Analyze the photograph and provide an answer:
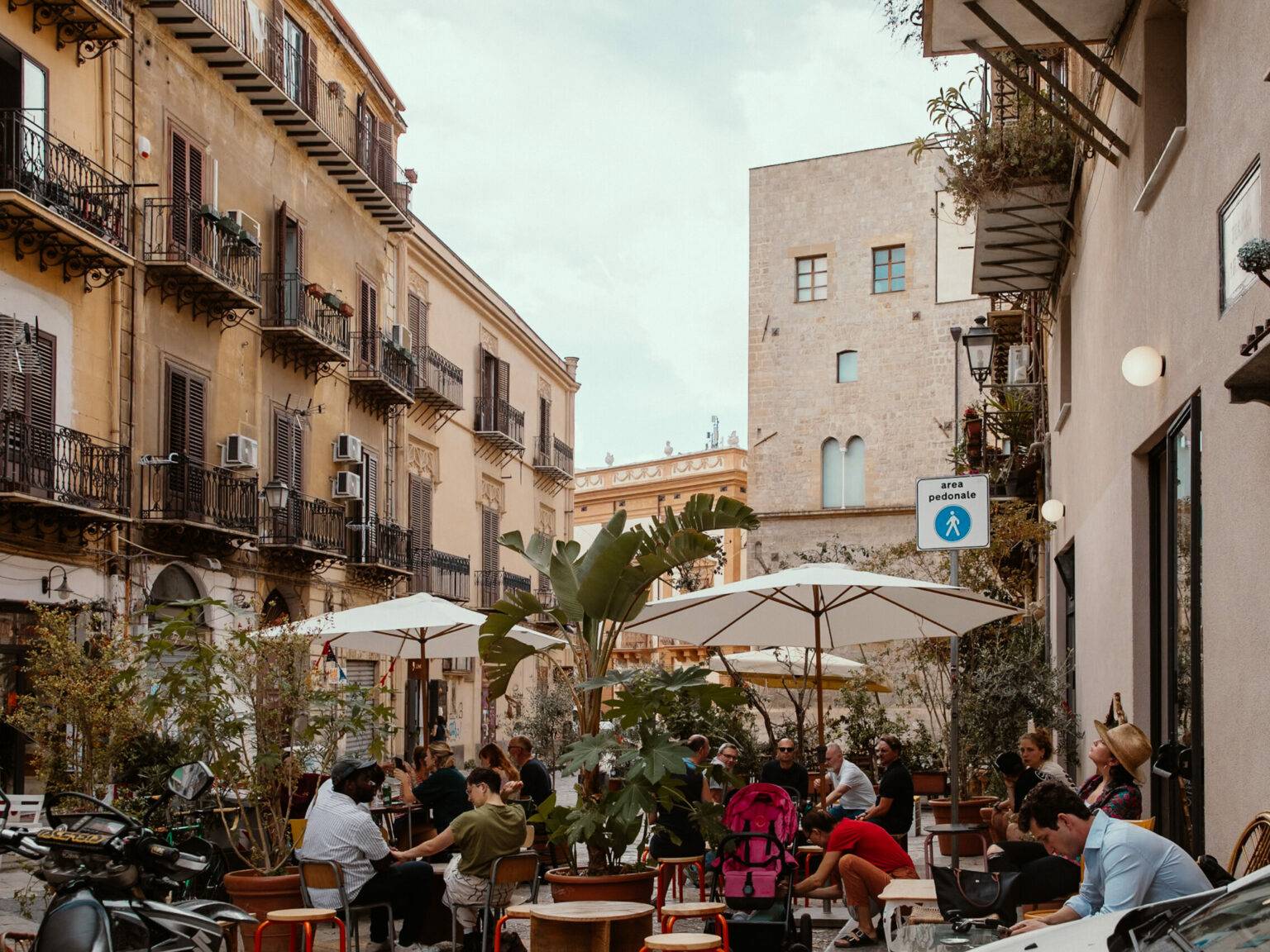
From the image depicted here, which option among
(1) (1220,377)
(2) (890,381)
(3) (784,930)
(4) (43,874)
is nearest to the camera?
(4) (43,874)

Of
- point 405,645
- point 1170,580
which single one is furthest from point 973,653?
point 1170,580

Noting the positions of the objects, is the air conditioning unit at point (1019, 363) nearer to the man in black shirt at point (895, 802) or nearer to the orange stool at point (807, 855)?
the man in black shirt at point (895, 802)

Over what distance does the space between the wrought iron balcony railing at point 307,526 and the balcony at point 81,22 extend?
850 cm

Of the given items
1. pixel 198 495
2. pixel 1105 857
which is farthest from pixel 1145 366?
pixel 198 495

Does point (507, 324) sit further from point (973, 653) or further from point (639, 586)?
point (639, 586)

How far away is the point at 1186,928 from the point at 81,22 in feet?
63.2

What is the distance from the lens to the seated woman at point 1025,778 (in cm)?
1093

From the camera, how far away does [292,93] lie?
27969 mm

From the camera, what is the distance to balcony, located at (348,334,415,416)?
3133cm

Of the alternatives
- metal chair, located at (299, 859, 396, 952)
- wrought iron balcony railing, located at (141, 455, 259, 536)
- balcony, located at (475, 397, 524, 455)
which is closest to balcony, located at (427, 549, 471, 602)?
balcony, located at (475, 397, 524, 455)

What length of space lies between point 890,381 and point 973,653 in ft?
63.6

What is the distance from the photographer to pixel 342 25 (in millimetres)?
30594

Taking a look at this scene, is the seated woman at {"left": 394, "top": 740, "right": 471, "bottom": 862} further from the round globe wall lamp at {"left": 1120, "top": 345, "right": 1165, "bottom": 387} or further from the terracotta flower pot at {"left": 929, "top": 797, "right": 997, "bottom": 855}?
the round globe wall lamp at {"left": 1120, "top": 345, "right": 1165, "bottom": 387}

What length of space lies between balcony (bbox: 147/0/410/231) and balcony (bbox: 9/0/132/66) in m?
2.19
